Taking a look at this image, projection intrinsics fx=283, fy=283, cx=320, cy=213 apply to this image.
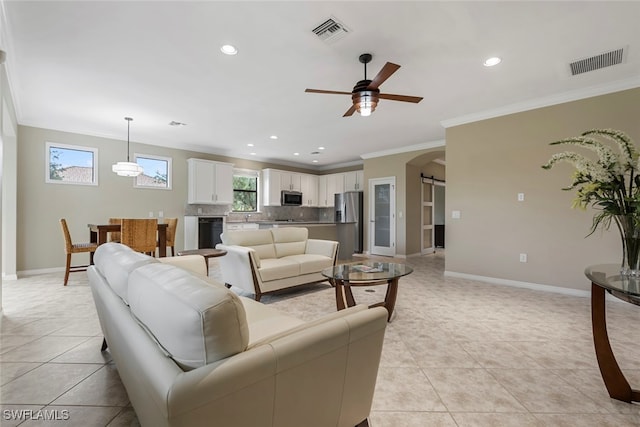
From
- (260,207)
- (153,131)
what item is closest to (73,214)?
(153,131)

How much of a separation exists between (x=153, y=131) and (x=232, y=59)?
3372 mm

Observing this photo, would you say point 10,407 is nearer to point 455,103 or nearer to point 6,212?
point 6,212

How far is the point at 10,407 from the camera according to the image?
1.55 m

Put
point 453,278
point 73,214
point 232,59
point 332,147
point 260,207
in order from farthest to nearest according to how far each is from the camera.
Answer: point 260,207
point 332,147
point 73,214
point 453,278
point 232,59

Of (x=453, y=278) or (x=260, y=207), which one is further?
(x=260, y=207)

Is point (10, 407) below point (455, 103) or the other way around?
below

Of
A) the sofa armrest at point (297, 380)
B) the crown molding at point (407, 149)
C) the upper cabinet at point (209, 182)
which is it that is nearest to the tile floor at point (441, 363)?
the sofa armrest at point (297, 380)

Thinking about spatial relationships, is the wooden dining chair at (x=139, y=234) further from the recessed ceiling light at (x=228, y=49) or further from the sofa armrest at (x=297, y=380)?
the sofa armrest at (x=297, y=380)

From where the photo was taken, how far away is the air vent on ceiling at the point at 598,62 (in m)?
2.80

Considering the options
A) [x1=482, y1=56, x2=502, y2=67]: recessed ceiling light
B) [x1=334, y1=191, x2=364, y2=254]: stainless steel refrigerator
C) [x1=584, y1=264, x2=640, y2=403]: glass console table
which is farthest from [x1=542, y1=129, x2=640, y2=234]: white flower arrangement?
[x1=334, y1=191, x2=364, y2=254]: stainless steel refrigerator

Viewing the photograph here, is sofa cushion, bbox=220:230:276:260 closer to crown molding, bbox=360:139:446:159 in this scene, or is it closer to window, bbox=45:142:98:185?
window, bbox=45:142:98:185

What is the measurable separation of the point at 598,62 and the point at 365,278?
3306 mm

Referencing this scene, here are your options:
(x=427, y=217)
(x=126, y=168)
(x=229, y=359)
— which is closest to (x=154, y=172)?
(x=126, y=168)

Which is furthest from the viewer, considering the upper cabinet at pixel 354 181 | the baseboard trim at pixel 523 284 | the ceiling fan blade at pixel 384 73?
the upper cabinet at pixel 354 181
